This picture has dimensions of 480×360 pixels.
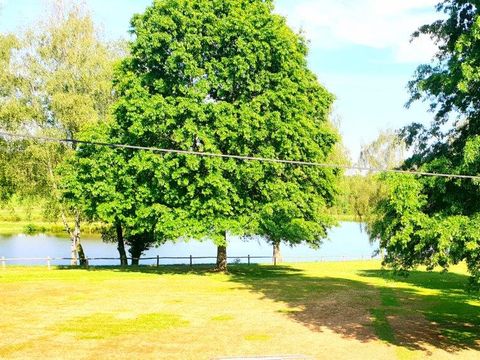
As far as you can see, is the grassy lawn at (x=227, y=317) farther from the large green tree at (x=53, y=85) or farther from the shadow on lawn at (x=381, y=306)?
the large green tree at (x=53, y=85)

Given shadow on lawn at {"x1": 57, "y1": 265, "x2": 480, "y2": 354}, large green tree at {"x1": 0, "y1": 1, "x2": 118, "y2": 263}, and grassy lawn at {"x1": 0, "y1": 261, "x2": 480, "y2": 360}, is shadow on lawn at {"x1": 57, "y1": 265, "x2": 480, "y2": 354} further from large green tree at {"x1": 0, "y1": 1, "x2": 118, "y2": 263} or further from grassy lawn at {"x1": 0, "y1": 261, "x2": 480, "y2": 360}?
large green tree at {"x1": 0, "y1": 1, "x2": 118, "y2": 263}

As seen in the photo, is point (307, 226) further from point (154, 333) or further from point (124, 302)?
point (154, 333)

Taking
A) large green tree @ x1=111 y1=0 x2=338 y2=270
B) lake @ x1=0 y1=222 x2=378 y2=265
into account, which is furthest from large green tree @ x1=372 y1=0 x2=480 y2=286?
lake @ x1=0 y1=222 x2=378 y2=265

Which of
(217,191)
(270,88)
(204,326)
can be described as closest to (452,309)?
(204,326)

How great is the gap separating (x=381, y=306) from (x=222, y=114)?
1446 centimetres

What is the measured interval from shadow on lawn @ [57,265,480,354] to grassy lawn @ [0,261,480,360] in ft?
0.17

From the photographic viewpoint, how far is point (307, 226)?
105 ft

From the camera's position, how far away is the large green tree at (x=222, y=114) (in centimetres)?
3022

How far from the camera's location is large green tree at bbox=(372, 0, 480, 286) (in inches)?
580

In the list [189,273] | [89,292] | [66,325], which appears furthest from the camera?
[189,273]

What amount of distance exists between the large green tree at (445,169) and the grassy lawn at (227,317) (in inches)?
136

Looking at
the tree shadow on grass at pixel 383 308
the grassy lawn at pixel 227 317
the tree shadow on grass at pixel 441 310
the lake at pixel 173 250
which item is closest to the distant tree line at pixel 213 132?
the tree shadow on grass at pixel 383 308

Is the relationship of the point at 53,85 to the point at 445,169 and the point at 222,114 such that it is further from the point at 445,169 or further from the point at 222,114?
the point at 445,169

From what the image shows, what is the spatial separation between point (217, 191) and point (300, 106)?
8.33 meters
